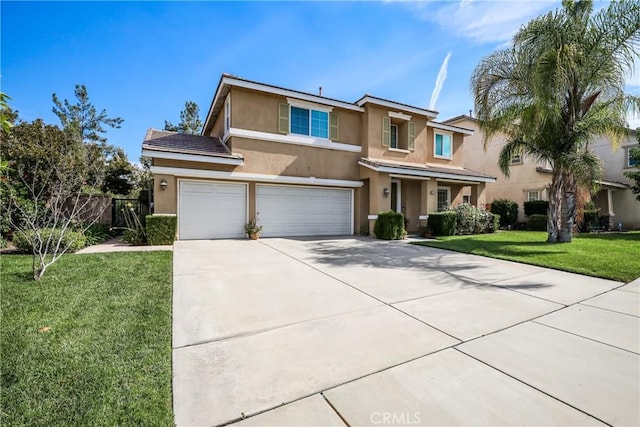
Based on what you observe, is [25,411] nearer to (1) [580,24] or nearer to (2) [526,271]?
(2) [526,271]

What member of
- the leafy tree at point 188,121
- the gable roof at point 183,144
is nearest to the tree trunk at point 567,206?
the gable roof at point 183,144

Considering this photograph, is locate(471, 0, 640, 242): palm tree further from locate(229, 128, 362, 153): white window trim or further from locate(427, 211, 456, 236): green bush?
locate(229, 128, 362, 153): white window trim

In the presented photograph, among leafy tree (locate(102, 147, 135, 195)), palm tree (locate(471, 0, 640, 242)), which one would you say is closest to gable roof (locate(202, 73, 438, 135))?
palm tree (locate(471, 0, 640, 242))

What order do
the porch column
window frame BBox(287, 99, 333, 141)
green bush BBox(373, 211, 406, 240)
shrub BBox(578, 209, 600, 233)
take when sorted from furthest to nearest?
shrub BBox(578, 209, 600, 233) < the porch column < window frame BBox(287, 99, 333, 141) < green bush BBox(373, 211, 406, 240)

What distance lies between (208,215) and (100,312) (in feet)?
27.8

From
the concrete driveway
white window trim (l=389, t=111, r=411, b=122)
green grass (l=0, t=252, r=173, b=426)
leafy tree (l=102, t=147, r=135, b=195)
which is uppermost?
white window trim (l=389, t=111, r=411, b=122)

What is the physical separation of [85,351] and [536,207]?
2319cm

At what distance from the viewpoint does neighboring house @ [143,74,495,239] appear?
1198 centimetres

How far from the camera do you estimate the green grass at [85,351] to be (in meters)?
2.19

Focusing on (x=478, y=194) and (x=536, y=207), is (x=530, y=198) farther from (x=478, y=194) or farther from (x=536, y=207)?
(x=478, y=194)

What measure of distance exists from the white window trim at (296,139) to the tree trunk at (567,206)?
29.2 feet

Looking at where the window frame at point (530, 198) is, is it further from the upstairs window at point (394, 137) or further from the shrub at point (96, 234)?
the shrub at point (96, 234)

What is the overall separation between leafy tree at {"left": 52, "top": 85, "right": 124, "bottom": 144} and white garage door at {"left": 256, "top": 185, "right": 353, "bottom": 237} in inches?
1128

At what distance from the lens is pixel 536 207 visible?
1895 cm
